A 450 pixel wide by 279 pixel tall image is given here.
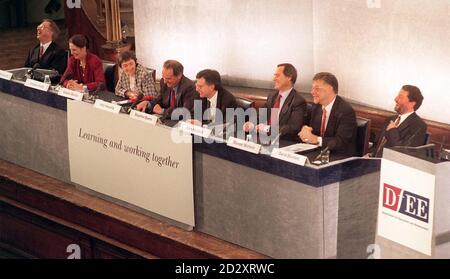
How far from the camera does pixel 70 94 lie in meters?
6.25

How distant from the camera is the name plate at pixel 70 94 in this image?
20.3ft

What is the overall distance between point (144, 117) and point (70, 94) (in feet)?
2.52

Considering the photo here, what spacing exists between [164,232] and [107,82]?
7.40 feet

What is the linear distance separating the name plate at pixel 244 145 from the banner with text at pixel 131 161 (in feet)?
1.04

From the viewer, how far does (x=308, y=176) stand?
16.0 feet

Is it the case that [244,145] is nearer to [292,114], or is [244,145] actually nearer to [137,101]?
[292,114]

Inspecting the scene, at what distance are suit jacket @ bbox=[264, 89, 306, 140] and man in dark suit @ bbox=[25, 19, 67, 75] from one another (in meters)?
2.35

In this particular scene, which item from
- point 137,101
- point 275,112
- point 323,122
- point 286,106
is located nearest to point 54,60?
point 137,101

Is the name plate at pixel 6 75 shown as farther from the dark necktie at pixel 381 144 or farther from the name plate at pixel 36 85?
the dark necktie at pixel 381 144

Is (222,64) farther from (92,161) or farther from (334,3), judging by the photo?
(92,161)

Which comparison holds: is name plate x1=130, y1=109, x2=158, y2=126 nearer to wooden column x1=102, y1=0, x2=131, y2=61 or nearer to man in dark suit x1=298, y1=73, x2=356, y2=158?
man in dark suit x1=298, y1=73, x2=356, y2=158

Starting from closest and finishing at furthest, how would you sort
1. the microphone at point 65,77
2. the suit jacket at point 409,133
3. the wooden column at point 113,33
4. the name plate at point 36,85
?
the suit jacket at point 409,133
the name plate at point 36,85
the microphone at point 65,77
the wooden column at point 113,33

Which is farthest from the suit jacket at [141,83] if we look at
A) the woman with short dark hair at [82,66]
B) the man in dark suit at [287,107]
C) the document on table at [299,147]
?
the document on table at [299,147]

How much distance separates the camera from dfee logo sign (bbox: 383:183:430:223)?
14.5 feet
